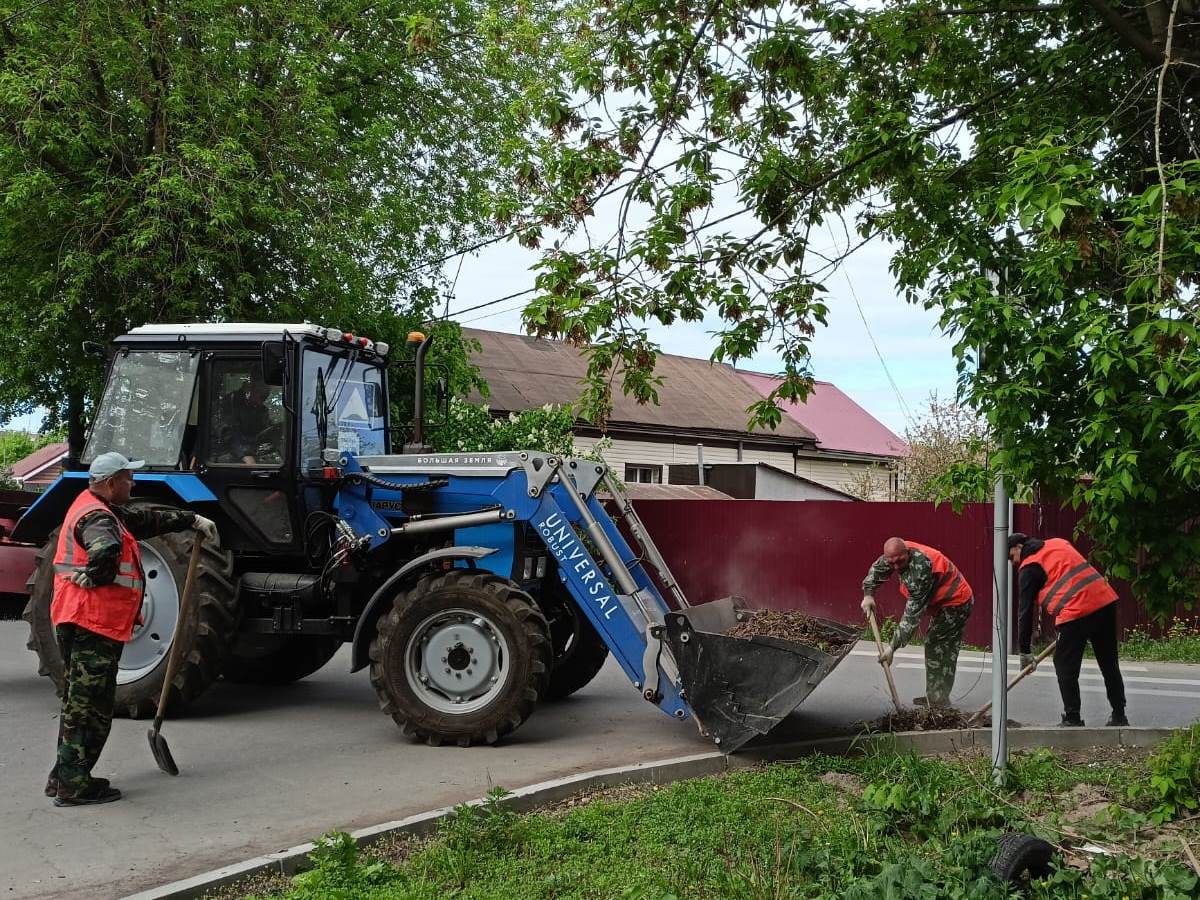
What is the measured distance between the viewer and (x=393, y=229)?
17.2 meters

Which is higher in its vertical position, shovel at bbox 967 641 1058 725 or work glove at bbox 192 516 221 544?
work glove at bbox 192 516 221 544

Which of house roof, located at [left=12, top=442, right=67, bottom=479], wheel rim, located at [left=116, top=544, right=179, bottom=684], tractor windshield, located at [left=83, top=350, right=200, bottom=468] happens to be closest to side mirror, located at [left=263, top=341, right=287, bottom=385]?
tractor windshield, located at [left=83, top=350, right=200, bottom=468]

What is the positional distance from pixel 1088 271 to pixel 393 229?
12639 mm

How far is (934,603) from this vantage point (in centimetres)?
927

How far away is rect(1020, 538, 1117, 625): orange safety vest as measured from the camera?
8.86m

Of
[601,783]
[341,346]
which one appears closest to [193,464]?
[341,346]

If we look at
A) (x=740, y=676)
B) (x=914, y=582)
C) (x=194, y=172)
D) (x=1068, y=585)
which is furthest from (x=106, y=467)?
(x=194, y=172)

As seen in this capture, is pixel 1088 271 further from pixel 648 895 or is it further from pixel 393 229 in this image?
pixel 393 229

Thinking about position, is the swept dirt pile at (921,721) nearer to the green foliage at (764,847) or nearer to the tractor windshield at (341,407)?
the green foliage at (764,847)

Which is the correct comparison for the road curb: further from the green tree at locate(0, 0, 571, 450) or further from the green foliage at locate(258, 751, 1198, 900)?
the green tree at locate(0, 0, 571, 450)

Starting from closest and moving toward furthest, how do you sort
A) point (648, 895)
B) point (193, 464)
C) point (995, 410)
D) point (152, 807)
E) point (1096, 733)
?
point (648, 895) → point (995, 410) → point (152, 807) → point (1096, 733) → point (193, 464)

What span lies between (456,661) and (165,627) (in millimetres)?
2398

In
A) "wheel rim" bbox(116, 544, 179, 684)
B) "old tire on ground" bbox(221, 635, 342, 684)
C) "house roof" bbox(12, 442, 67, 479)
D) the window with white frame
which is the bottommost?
"old tire on ground" bbox(221, 635, 342, 684)

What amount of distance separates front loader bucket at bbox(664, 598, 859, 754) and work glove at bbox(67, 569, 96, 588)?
11.5ft
